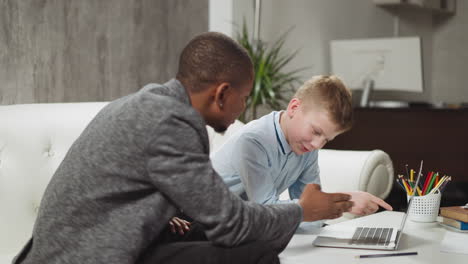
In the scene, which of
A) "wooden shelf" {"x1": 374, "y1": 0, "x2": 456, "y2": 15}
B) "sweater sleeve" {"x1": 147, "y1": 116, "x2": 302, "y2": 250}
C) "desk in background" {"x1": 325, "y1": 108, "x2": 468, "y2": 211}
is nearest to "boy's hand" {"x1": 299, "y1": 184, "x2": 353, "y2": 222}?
"sweater sleeve" {"x1": 147, "y1": 116, "x2": 302, "y2": 250}

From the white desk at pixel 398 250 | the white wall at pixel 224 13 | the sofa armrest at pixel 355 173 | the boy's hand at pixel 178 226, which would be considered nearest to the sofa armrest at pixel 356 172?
the sofa armrest at pixel 355 173

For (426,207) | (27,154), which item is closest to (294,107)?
(426,207)

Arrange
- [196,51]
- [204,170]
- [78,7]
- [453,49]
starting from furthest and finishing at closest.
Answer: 1. [453,49]
2. [78,7]
3. [196,51]
4. [204,170]

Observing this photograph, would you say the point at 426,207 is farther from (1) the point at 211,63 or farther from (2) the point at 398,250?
(1) the point at 211,63

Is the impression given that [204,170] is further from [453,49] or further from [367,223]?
[453,49]

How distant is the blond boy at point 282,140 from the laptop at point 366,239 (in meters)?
0.08

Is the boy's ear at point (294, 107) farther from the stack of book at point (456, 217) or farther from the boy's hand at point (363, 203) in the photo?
the stack of book at point (456, 217)

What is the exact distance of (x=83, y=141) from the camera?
1.21 meters

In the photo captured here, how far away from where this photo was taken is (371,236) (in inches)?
60.3

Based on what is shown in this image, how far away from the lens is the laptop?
4.73 ft

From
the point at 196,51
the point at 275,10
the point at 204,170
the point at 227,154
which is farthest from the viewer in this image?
the point at 275,10

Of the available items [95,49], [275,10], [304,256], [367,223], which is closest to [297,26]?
[275,10]

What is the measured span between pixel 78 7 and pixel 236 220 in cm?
171

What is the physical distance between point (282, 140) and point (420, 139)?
8.74 ft
